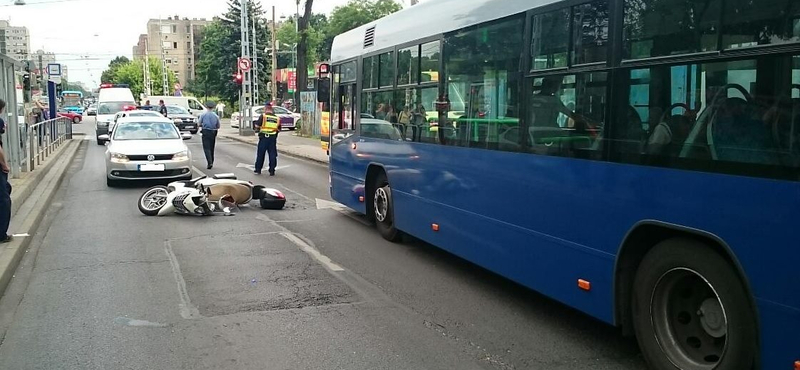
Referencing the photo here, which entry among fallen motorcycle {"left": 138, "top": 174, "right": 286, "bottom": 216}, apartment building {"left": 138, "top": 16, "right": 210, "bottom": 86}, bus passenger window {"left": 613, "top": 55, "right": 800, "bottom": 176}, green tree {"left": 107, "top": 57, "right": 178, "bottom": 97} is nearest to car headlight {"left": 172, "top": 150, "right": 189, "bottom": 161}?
fallen motorcycle {"left": 138, "top": 174, "right": 286, "bottom": 216}

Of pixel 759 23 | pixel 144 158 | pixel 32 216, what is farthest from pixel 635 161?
pixel 144 158

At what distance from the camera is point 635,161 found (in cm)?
461

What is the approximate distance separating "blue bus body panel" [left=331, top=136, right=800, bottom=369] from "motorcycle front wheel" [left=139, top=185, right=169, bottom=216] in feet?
15.1

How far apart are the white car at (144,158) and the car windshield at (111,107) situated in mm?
19128

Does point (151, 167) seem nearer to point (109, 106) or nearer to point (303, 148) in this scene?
point (303, 148)

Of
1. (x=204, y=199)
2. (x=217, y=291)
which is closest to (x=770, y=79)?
(x=217, y=291)

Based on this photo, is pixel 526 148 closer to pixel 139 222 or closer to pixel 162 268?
pixel 162 268

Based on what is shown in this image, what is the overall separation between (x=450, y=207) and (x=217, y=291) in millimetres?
2430

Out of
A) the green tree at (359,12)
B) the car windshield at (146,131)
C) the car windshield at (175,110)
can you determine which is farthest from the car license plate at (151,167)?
the green tree at (359,12)

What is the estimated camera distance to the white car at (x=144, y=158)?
15078 mm

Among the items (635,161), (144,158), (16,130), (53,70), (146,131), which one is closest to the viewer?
(635,161)

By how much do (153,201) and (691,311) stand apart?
31.3 feet

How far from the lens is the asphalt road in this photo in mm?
5129

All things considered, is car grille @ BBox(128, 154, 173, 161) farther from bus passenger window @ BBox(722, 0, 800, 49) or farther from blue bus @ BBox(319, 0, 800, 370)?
bus passenger window @ BBox(722, 0, 800, 49)
